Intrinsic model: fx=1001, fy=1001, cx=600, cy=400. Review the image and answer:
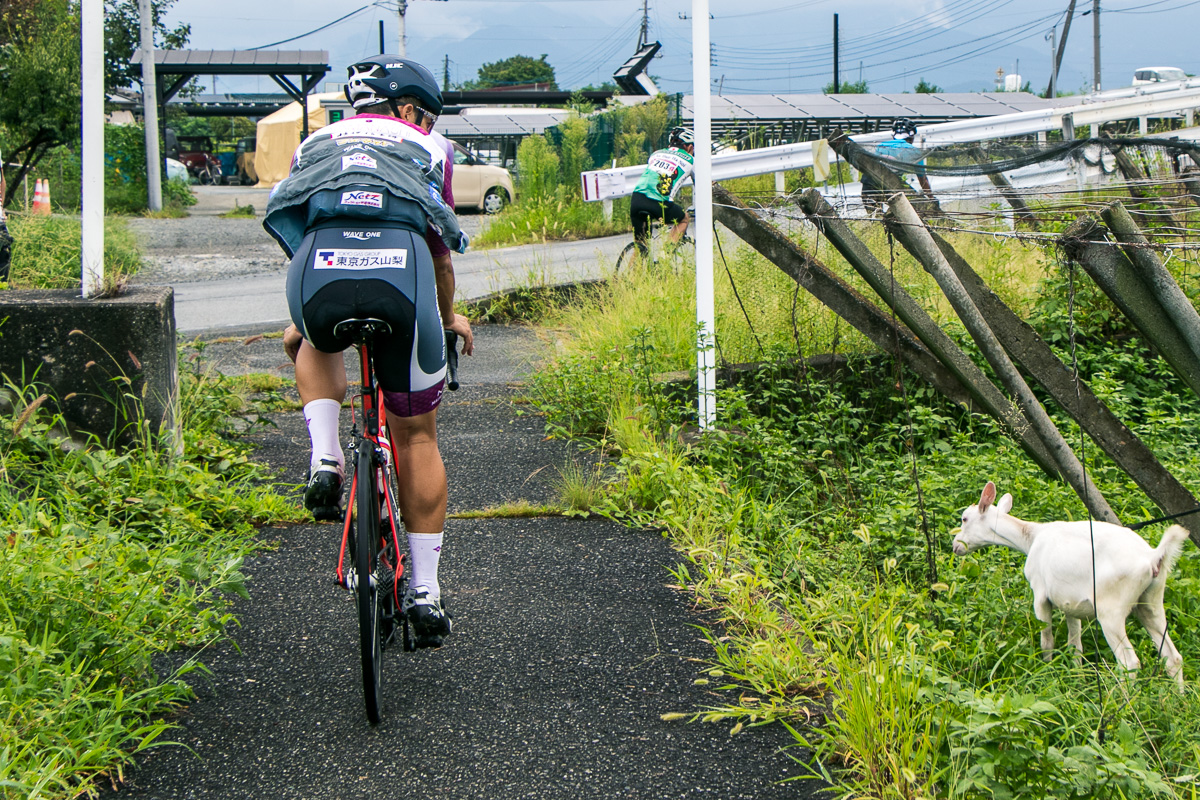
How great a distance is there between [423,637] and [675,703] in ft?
2.63

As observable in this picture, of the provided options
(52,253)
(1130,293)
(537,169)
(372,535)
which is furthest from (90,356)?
(537,169)

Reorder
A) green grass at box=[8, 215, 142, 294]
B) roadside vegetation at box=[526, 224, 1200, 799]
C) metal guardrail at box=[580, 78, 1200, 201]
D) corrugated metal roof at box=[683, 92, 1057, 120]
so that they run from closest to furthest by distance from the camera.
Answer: roadside vegetation at box=[526, 224, 1200, 799] → green grass at box=[8, 215, 142, 294] → metal guardrail at box=[580, 78, 1200, 201] → corrugated metal roof at box=[683, 92, 1057, 120]

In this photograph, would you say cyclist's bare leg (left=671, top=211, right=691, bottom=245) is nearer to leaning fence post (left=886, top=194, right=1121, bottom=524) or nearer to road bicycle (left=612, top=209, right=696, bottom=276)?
road bicycle (left=612, top=209, right=696, bottom=276)

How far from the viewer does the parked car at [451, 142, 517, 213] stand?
23.3 metres

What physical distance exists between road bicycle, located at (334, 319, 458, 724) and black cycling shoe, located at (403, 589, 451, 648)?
18 millimetres

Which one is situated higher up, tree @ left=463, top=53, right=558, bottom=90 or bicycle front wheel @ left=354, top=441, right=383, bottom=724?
tree @ left=463, top=53, right=558, bottom=90

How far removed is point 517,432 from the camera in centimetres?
632

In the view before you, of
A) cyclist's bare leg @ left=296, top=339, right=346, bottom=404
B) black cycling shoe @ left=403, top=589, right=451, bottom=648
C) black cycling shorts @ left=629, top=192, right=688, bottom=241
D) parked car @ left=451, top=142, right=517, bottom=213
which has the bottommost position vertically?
black cycling shoe @ left=403, top=589, right=451, bottom=648

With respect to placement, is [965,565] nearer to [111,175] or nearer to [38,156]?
[38,156]

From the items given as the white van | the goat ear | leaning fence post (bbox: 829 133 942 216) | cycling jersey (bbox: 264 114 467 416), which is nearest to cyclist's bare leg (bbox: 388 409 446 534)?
cycling jersey (bbox: 264 114 467 416)

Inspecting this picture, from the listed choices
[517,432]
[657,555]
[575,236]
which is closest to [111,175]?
[575,236]

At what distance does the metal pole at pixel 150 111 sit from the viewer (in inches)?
898

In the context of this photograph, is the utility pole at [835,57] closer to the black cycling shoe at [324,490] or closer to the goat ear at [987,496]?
the goat ear at [987,496]

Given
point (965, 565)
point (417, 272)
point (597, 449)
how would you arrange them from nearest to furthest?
point (417, 272), point (965, 565), point (597, 449)
